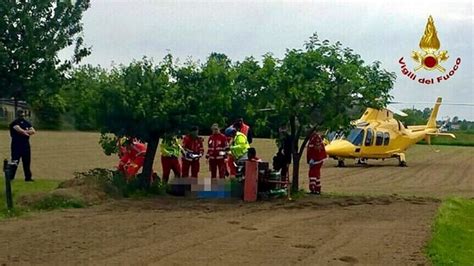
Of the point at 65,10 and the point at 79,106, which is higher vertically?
the point at 65,10

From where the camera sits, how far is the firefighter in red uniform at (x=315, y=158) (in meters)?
22.4

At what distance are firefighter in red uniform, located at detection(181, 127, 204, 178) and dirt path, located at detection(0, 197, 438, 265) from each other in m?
2.63

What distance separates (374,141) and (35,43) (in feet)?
86.7

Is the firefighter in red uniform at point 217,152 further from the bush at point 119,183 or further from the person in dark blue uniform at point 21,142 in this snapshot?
the person in dark blue uniform at point 21,142

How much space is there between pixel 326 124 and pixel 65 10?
6728 mm

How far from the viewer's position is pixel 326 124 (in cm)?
2164

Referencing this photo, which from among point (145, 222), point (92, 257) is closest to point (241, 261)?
point (92, 257)

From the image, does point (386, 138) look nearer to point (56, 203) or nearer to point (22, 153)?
point (22, 153)

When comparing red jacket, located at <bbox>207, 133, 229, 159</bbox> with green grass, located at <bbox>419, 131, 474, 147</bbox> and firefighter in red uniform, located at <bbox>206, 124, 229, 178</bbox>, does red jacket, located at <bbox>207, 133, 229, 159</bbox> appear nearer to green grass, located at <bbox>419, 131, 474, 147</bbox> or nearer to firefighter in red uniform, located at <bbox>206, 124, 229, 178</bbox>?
firefighter in red uniform, located at <bbox>206, 124, 229, 178</bbox>

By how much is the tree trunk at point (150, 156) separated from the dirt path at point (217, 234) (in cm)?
135

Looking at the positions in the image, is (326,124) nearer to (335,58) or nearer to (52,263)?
(335,58)

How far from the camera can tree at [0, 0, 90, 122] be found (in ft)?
60.8

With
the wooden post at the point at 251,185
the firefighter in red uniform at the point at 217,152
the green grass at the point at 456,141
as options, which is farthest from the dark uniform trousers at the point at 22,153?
the green grass at the point at 456,141

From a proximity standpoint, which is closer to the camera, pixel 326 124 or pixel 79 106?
pixel 79 106
